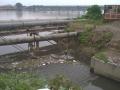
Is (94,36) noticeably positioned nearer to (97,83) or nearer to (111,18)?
(111,18)

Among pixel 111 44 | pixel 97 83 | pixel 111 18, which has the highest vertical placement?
pixel 111 18

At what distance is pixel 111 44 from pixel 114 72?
7.49 meters

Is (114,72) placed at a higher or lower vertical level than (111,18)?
lower

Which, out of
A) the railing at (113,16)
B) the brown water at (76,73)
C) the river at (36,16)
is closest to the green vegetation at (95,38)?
the railing at (113,16)

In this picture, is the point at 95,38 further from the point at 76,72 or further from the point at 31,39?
the point at 76,72

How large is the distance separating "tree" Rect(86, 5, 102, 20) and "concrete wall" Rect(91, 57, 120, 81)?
18.9m

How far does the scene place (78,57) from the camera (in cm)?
3203

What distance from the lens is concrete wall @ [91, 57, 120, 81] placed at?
2354 centimetres

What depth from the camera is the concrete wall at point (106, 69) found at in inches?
927

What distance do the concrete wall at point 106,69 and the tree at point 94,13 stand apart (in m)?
18.9

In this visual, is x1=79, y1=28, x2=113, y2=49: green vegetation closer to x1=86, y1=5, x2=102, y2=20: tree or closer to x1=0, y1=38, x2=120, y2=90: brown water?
x1=0, y1=38, x2=120, y2=90: brown water

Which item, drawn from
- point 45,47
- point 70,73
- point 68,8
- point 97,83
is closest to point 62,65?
point 70,73

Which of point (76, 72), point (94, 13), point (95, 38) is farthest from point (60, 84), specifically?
point (94, 13)

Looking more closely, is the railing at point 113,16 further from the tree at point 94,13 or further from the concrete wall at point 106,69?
the concrete wall at point 106,69
